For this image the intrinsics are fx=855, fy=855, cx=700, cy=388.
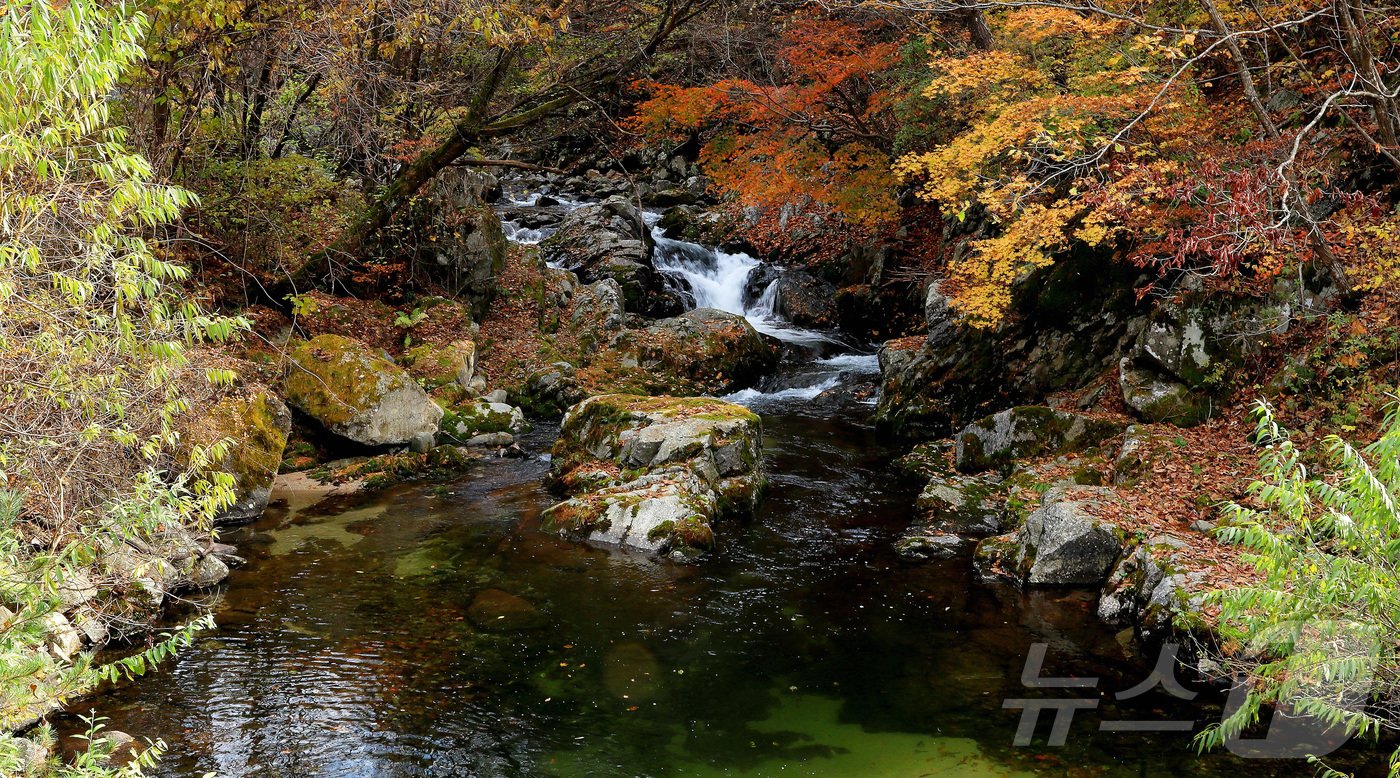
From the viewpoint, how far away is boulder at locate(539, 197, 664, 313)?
22981 mm

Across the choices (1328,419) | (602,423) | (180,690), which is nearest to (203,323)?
(180,690)

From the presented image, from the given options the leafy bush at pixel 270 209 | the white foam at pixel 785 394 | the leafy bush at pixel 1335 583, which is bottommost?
the white foam at pixel 785 394

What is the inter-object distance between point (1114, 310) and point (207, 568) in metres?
13.4

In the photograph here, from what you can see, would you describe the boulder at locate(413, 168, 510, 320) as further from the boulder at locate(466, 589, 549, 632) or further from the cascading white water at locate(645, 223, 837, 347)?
the boulder at locate(466, 589, 549, 632)

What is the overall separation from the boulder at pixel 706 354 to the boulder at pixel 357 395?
629 cm

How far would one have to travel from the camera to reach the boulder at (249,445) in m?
11.0

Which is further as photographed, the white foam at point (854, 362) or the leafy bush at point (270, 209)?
the white foam at point (854, 362)

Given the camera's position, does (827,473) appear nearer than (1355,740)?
No

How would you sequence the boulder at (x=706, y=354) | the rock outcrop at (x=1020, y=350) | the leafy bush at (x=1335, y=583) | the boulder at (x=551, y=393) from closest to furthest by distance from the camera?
the leafy bush at (x=1335, y=583)
the rock outcrop at (x=1020, y=350)
the boulder at (x=551, y=393)
the boulder at (x=706, y=354)

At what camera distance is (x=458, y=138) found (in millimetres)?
14906

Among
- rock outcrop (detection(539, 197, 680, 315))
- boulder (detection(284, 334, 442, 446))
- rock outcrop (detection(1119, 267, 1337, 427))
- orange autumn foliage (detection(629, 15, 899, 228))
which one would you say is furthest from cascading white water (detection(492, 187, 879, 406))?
rock outcrop (detection(1119, 267, 1337, 427))

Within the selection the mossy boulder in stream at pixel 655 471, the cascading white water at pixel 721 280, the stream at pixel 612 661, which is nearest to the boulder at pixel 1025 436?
the stream at pixel 612 661

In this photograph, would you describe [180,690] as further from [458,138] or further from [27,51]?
[458,138]

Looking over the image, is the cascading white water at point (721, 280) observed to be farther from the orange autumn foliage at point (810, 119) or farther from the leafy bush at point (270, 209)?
the leafy bush at point (270, 209)
